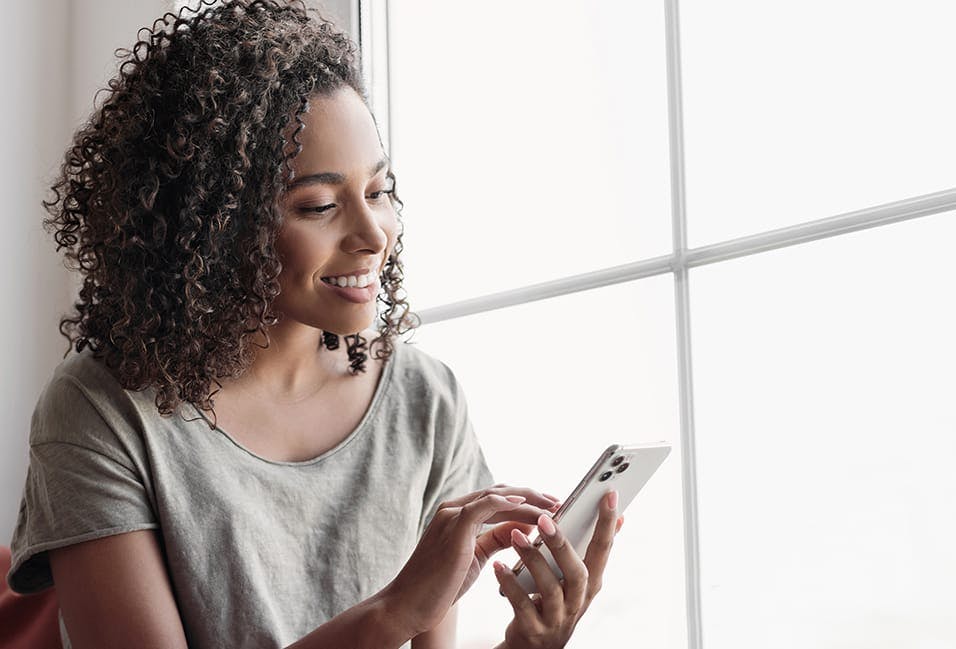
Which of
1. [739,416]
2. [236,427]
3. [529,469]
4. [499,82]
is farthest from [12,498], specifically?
[739,416]

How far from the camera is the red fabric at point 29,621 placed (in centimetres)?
143

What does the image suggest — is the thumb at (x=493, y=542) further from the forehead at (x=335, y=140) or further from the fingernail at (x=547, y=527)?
the forehead at (x=335, y=140)

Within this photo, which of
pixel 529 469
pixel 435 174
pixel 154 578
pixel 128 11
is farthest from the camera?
pixel 128 11

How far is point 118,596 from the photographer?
115cm

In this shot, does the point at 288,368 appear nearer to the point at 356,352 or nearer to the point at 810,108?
the point at 356,352

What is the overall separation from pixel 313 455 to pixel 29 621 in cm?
48

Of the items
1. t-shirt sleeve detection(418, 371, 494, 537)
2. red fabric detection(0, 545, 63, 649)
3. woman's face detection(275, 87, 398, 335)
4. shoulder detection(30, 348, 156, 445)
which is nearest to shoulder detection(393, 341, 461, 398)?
t-shirt sleeve detection(418, 371, 494, 537)

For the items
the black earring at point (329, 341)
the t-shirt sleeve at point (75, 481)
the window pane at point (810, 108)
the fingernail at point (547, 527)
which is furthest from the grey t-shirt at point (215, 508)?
the window pane at point (810, 108)

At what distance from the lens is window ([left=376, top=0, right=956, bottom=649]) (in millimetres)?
1091

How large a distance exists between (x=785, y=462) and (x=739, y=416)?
72 millimetres

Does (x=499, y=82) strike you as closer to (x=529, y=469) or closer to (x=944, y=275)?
(x=529, y=469)

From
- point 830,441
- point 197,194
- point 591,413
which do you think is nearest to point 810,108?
point 830,441

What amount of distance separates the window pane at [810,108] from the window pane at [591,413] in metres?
0.15

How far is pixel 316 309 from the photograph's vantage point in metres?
1.21
